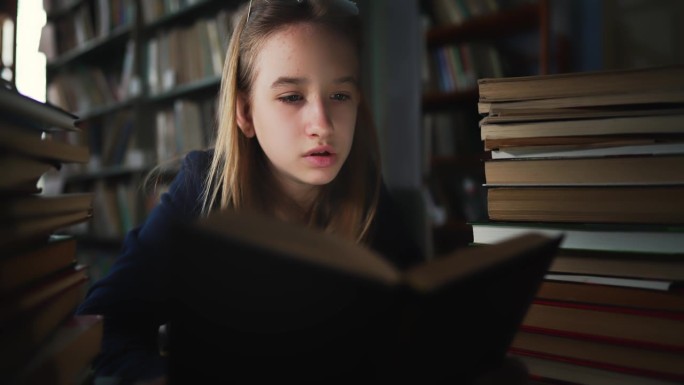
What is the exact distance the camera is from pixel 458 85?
204 centimetres

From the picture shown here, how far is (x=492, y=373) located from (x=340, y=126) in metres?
0.39

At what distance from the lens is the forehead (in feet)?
2.08

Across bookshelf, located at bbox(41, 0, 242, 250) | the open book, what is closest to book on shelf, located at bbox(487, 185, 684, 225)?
the open book

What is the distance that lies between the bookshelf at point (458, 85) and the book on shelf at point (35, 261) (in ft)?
5.72

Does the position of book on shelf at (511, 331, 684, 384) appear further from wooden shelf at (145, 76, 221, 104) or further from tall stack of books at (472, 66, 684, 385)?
wooden shelf at (145, 76, 221, 104)

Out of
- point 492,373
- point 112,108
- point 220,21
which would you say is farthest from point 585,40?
point 112,108

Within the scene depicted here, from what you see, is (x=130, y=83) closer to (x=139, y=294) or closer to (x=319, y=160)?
(x=139, y=294)

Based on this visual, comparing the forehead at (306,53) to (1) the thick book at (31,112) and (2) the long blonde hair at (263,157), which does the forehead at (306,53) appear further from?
(1) the thick book at (31,112)

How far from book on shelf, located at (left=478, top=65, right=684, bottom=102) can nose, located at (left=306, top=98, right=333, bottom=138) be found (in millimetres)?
210

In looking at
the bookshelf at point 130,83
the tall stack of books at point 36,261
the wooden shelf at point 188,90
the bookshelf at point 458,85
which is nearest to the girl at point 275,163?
the tall stack of books at point 36,261

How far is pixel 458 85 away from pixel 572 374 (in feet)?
5.74

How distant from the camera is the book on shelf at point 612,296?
43 cm

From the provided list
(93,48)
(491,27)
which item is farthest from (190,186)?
(93,48)

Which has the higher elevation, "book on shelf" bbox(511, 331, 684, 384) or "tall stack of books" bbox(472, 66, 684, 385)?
"tall stack of books" bbox(472, 66, 684, 385)
